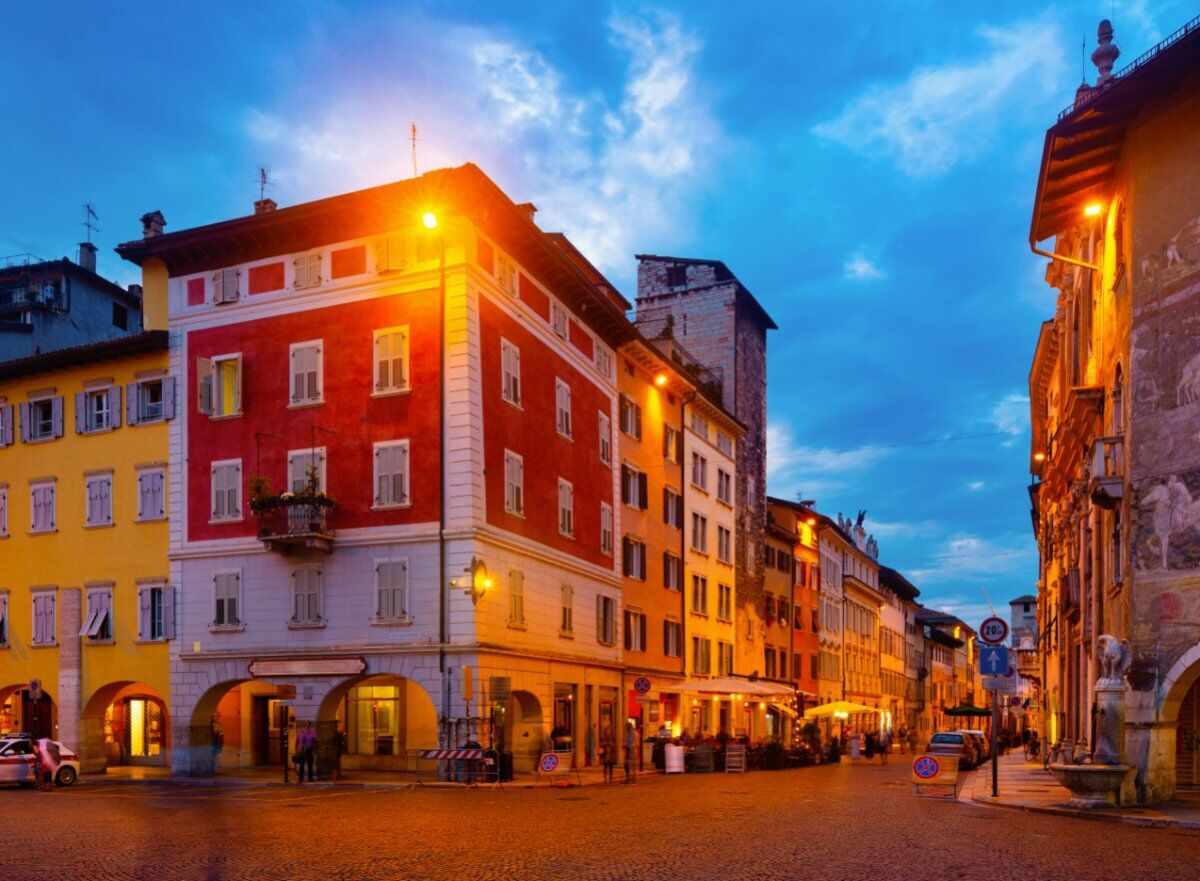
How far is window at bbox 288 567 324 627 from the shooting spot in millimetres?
37781

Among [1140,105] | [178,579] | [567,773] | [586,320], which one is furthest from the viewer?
[586,320]

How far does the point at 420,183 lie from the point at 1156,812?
80.6 ft

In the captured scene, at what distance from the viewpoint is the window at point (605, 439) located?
4788cm

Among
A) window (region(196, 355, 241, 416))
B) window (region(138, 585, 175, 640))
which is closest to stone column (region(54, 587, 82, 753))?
window (region(138, 585, 175, 640))

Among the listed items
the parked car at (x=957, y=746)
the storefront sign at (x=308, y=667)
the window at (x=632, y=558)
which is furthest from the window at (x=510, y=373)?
the parked car at (x=957, y=746)

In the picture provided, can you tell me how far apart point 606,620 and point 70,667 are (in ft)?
58.5

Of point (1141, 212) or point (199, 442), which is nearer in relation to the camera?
point (1141, 212)

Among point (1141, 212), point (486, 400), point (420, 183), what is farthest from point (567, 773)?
point (1141, 212)

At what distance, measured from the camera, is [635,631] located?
5028 cm

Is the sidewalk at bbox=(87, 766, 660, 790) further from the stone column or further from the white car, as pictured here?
the white car

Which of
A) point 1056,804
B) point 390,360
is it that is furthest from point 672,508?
point 1056,804

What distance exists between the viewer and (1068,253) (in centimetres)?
4119

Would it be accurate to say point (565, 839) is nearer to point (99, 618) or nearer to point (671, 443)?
point (99, 618)

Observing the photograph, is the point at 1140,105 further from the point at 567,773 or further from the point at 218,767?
the point at 218,767
